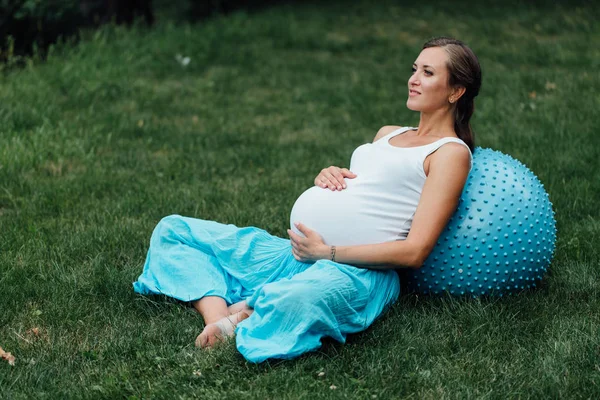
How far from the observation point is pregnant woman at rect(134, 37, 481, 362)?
3236 mm

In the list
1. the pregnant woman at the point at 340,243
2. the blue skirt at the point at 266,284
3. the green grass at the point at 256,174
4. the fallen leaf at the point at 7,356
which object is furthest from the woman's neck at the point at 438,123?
the fallen leaf at the point at 7,356

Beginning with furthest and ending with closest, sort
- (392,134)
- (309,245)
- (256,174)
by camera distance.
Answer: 1. (256,174)
2. (392,134)
3. (309,245)

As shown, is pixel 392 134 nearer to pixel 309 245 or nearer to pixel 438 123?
pixel 438 123

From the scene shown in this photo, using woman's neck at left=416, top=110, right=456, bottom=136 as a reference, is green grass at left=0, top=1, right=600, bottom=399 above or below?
below

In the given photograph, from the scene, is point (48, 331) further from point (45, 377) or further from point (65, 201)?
point (65, 201)

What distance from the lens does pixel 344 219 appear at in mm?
3547

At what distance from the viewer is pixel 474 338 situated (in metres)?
3.43

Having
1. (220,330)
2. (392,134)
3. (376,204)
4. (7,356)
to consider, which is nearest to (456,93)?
(392,134)

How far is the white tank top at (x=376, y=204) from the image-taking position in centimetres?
354

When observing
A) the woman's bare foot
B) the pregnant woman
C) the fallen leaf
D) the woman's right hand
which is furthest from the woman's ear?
the fallen leaf

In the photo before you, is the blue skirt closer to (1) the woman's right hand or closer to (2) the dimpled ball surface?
(2) the dimpled ball surface

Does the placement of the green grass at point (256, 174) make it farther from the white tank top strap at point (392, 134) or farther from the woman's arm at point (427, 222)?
the white tank top strap at point (392, 134)

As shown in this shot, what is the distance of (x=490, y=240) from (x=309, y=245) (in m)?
0.82

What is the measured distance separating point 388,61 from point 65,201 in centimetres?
518
